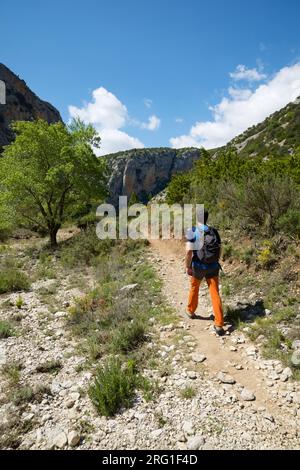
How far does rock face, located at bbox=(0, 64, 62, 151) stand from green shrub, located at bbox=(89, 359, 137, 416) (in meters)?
59.2

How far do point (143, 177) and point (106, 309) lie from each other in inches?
4222

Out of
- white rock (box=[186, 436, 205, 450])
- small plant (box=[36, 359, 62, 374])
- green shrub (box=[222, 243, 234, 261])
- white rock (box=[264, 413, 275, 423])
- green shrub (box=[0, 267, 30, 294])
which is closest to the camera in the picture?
white rock (box=[186, 436, 205, 450])

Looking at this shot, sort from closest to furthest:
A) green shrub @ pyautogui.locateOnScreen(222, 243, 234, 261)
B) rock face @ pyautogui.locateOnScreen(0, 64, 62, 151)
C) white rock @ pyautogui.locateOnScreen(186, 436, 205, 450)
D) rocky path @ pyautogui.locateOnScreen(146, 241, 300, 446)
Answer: white rock @ pyautogui.locateOnScreen(186, 436, 205, 450) → rocky path @ pyautogui.locateOnScreen(146, 241, 300, 446) → green shrub @ pyautogui.locateOnScreen(222, 243, 234, 261) → rock face @ pyautogui.locateOnScreen(0, 64, 62, 151)

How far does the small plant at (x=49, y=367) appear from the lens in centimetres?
613

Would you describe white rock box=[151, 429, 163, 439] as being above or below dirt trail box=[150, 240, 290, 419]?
below

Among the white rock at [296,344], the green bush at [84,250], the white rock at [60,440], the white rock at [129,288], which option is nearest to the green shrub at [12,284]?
the green bush at [84,250]

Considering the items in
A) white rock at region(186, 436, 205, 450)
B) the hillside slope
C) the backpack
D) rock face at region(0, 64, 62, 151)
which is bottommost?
white rock at region(186, 436, 205, 450)

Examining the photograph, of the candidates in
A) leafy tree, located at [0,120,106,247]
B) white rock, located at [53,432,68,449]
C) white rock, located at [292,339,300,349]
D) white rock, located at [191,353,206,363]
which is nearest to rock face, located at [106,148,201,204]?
leafy tree, located at [0,120,106,247]

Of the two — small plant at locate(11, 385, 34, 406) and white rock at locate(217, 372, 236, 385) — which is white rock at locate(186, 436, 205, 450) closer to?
white rock at locate(217, 372, 236, 385)

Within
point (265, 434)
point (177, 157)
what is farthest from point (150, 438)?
point (177, 157)

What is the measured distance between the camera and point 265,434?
4.07 metres

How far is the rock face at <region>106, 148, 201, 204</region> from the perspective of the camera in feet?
359

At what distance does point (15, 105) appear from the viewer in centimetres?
6388
